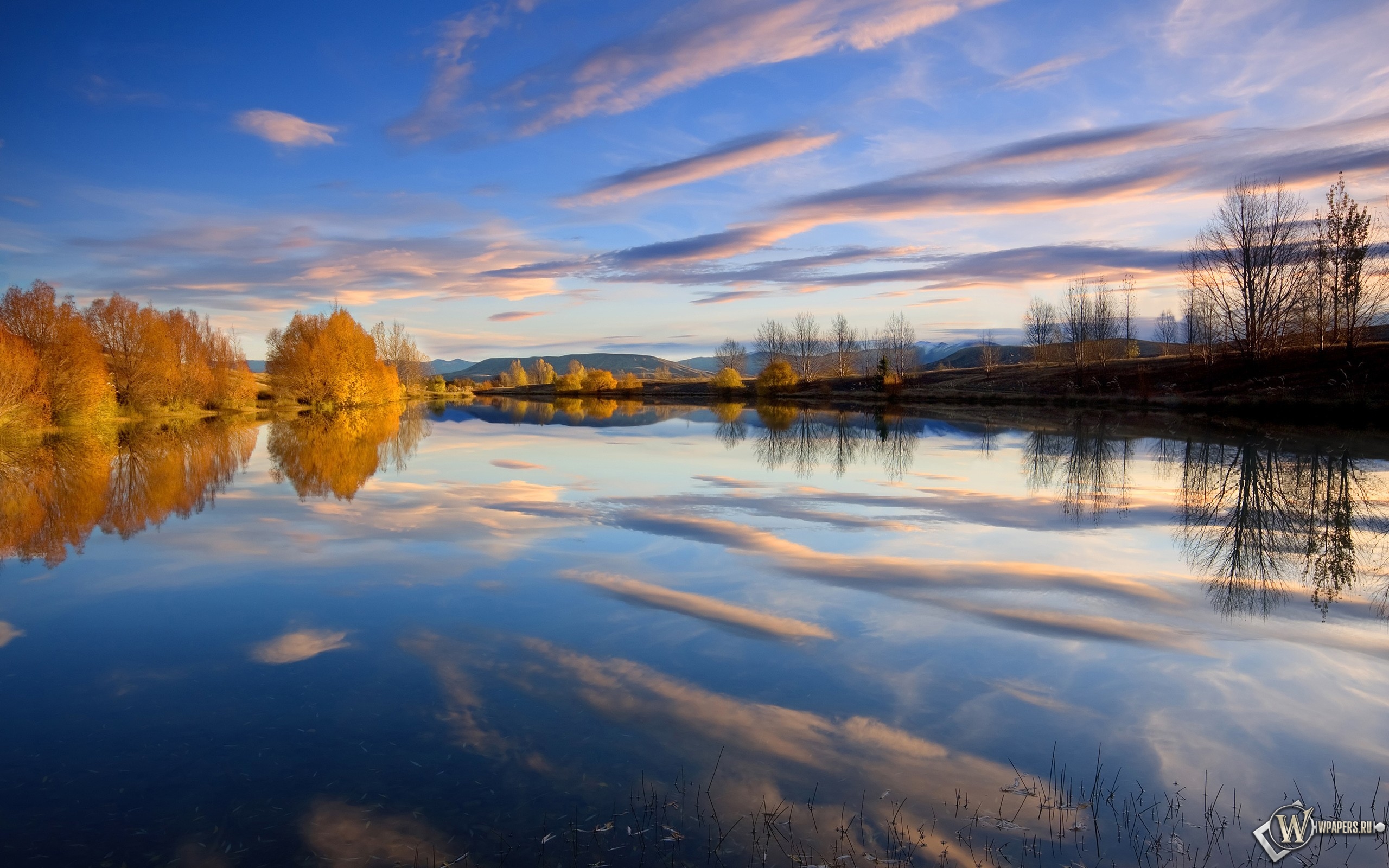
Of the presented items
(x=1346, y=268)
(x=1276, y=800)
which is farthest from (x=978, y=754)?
(x=1346, y=268)

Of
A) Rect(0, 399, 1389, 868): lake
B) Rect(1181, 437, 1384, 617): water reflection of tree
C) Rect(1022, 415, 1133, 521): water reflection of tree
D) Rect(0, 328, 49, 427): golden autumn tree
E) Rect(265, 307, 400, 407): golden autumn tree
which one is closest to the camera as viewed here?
Rect(0, 399, 1389, 868): lake

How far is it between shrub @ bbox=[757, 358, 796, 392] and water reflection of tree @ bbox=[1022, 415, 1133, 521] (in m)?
51.3

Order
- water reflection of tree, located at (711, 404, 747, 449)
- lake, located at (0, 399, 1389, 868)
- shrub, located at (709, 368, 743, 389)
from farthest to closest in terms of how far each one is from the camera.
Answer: shrub, located at (709, 368, 743, 389) < water reflection of tree, located at (711, 404, 747, 449) < lake, located at (0, 399, 1389, 868)

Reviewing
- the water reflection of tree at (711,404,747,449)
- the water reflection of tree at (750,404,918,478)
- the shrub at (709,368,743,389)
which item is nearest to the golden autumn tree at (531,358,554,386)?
the shrub at (709,368,743,389)

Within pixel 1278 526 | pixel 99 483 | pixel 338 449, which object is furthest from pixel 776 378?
pixel 1278 526

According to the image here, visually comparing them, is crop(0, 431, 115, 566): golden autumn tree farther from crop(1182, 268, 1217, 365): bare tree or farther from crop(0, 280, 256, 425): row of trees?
crop(1182, 268, 1217, 365): bare tree

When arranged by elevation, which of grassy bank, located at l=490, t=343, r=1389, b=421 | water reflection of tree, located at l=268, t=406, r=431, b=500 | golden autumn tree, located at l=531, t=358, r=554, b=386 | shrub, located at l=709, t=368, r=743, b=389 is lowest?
water reflection of tree, located at l=268, t=406, r=431, b=500

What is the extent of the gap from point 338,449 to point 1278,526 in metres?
27.4

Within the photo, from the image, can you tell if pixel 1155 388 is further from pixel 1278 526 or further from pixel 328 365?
pixel 328 365

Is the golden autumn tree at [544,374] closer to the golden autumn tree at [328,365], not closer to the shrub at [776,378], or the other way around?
the shrub at [776,378]

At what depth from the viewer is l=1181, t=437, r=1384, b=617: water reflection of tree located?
9.04 metres

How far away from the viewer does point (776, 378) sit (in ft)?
271

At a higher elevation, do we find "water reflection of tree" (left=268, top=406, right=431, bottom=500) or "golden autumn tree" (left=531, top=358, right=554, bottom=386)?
"golden autumn tree" (left=531, top=358, right=554, bottom=386)

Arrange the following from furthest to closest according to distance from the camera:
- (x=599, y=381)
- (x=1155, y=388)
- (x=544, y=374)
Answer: (x=544, y=374), (x=599, y=381), (x=1155, y=388)
